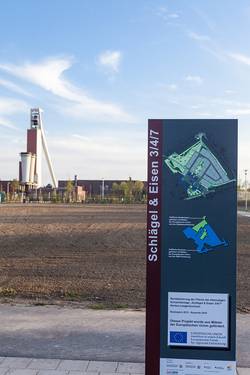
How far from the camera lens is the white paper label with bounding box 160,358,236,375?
14.8 feet

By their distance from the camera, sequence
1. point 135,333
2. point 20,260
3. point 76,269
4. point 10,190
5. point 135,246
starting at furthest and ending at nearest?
point 10,190 < point 135,246 < point 20,260 < point 76,269 < point 135,333

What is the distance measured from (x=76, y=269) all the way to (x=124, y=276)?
1.70 meters

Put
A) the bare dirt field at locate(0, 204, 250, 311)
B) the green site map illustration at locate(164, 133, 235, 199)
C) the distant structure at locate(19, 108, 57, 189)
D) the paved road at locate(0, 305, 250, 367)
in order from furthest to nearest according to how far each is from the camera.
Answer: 1. the distant structure at locate(19, 108, 57, 189)
2. the bare dirt field at locate(0, 204, 250, 311)
3. the paved road at locate(0, 305, 250, 367)
4. the green site map illustration at locate(164, 133, 235, 199)

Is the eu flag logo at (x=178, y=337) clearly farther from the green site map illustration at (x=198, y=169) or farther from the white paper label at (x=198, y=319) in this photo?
the green site map illustration at (x=198, y=169)

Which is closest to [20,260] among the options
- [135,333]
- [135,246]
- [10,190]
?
[135,246]

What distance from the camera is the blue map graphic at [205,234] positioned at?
4504 millimetres

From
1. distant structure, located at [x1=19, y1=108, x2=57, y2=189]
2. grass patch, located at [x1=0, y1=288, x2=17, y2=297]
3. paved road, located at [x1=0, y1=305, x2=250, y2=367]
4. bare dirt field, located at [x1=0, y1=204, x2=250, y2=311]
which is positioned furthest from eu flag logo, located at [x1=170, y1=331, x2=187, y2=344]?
distant structure, located at [x1=19, y1=108, x2=57, y2=189]

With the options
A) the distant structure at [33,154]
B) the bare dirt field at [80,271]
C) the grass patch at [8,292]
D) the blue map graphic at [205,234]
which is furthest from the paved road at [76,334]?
the distant structure at [33,154]

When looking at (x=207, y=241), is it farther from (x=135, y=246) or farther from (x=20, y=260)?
(x=135, y=246)

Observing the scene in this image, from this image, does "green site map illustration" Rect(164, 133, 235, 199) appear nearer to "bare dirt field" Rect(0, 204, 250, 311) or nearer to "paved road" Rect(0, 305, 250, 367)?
"paved road" Rect(0, 305, 250, 367)

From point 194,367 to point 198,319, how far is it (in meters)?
0.38

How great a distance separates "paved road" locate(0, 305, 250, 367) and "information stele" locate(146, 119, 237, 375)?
153 cm

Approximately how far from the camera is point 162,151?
15.0 ft

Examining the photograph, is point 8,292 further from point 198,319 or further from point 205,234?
point 205,234
